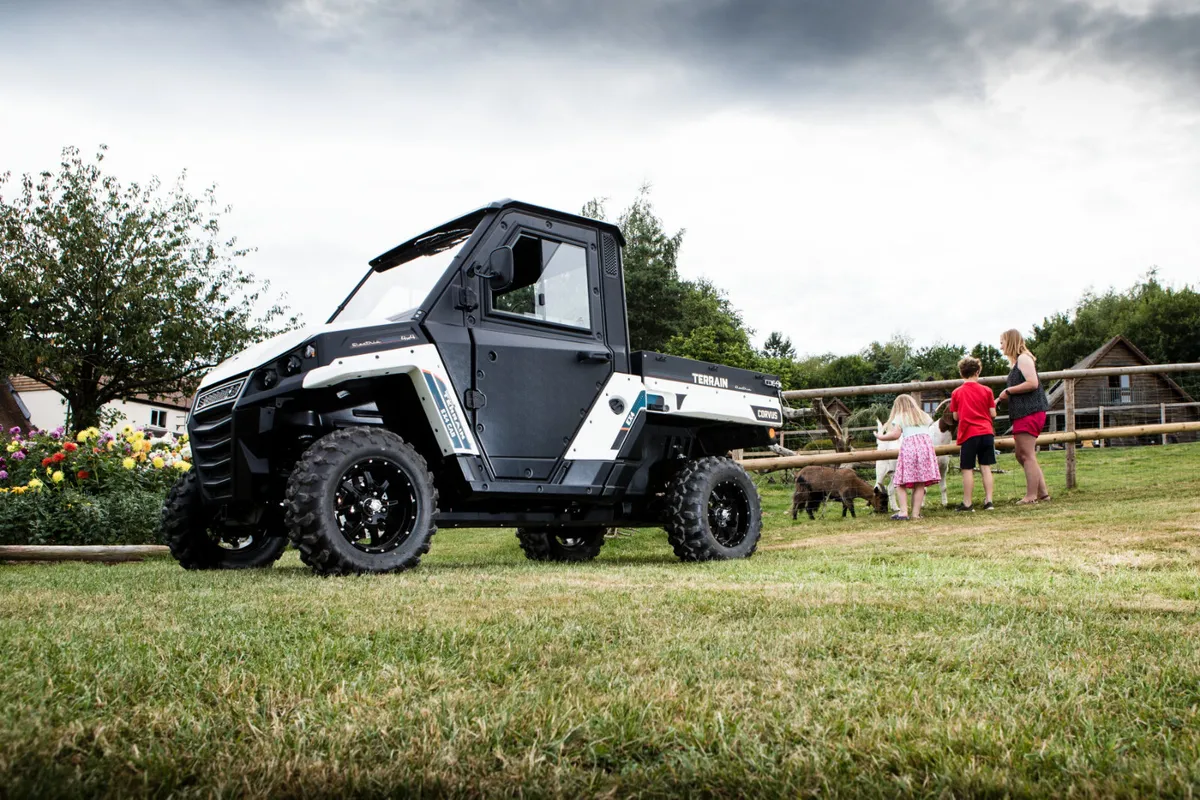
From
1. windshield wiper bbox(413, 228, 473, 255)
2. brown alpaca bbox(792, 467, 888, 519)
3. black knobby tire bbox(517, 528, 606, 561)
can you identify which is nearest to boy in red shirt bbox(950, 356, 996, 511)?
brown alpaca bbox(792, 467, 888, 519)

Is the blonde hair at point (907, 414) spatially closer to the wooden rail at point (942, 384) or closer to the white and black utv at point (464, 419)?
the wooden rail at point (942, 384)

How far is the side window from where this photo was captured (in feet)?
20.4

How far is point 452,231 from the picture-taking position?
6.35 metres

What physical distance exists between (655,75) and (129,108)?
118 inches

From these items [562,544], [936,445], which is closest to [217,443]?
[562,544]

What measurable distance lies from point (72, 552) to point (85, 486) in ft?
5.32

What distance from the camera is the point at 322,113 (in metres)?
5.81

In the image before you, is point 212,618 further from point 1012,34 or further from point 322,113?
point 1012,34

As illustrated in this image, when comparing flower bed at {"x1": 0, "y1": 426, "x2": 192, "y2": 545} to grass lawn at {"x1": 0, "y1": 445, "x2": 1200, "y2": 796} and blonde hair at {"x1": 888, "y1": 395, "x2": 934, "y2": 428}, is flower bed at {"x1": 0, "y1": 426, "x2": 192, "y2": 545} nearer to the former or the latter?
Answer: grass lawn at {"x1": 0, "y1": 445, "x2": 1200, "y2": 796}

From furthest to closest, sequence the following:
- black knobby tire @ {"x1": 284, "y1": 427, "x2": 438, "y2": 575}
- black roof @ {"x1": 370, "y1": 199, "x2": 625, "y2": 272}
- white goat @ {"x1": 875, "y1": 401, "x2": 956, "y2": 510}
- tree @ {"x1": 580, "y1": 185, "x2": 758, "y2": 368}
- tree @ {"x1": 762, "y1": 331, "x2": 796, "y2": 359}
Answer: tree @ {"x1": 762, "y1": 331, "x2": 796, "y2": 359}, tree @ {"x1": 580, "y1": 185, "x2": 758, "y2": 368}, white goat @ {"x1": 875, "y1": 401, "x2": 956, "y2": 510}, black roof @ {"x1": 370, "y1": 199, "x2": 625, "y2": 272}, black knobby tire @ {"x1": 284, "y1": 427, "x2": 438, "y2": 575}

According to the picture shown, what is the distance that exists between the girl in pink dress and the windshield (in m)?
6.14

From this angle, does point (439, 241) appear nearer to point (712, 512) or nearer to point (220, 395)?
point (220, 395)

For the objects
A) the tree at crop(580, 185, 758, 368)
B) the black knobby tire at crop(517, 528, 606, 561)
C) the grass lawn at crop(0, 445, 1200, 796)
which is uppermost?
the tree at crop(580, 185, 758, 368)

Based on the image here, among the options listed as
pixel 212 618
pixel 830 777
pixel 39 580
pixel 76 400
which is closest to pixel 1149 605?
pixel 830 777
